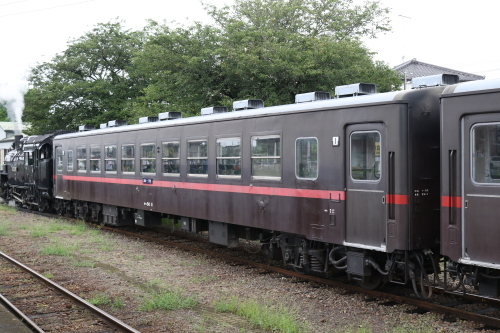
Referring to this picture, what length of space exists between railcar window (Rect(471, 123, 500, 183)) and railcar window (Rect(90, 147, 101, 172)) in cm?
1298

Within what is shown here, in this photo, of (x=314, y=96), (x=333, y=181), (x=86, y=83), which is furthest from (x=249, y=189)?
(x=86, y=83)

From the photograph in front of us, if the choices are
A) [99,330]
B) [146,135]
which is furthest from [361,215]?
[146,135]

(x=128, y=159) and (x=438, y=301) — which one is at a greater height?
(x=128, y=159)

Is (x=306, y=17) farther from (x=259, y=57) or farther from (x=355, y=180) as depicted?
(x=355, y=180)

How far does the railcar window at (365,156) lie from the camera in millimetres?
8070

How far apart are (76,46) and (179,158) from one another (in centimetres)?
2179

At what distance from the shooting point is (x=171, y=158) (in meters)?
13.5

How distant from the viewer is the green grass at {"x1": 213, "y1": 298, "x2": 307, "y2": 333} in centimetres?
696

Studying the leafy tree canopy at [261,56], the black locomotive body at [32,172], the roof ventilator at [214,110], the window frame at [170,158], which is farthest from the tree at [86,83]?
the roof ventilator at [214,110]

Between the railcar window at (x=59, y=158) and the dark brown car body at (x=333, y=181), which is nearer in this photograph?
the dark brown car body at (x=333, y=181)

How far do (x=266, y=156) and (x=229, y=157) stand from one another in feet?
4.03

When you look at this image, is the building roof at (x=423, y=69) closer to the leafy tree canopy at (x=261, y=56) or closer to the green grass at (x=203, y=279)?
the leafy tree canopy at (x=261, y=56)

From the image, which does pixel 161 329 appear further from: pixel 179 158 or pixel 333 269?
pixel 179 158

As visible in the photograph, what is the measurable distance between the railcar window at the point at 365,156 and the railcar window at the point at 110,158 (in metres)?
9.73
